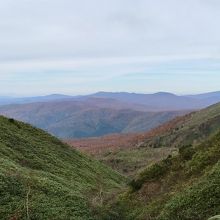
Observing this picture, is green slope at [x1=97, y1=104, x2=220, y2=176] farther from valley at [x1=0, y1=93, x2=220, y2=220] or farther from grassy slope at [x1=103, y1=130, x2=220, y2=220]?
grassy slope at [x1=103, y1=130, x2=220, y2=220]

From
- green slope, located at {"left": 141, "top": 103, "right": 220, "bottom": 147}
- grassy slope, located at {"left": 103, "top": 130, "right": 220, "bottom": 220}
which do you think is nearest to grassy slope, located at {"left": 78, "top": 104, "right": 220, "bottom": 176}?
green slope, located at {"left": 141, "top": 103, "right": 220, "bottom": 147}

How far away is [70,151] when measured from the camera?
46688mm

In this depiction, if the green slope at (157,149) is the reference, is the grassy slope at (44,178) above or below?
above

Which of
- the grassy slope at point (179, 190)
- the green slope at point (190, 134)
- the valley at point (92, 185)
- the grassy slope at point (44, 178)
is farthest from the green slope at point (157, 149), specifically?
the grassy slope at point (179, 190)

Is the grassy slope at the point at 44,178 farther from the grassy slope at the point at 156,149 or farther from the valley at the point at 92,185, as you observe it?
the grassy slope at the point at 156,149

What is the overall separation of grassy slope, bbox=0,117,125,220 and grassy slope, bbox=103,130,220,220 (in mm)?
2417

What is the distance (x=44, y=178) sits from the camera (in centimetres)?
3030

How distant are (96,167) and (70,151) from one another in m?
2.99

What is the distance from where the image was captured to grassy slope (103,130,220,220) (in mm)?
22297

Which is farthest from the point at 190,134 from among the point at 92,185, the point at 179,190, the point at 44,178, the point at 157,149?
the point at 179,190

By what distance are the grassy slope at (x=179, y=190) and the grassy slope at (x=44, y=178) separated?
242 cm

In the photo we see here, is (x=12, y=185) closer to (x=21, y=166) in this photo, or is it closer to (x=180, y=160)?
(x=21, y=166)

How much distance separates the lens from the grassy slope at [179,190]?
73.2 feet

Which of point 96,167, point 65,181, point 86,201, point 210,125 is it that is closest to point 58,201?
point 86,201
